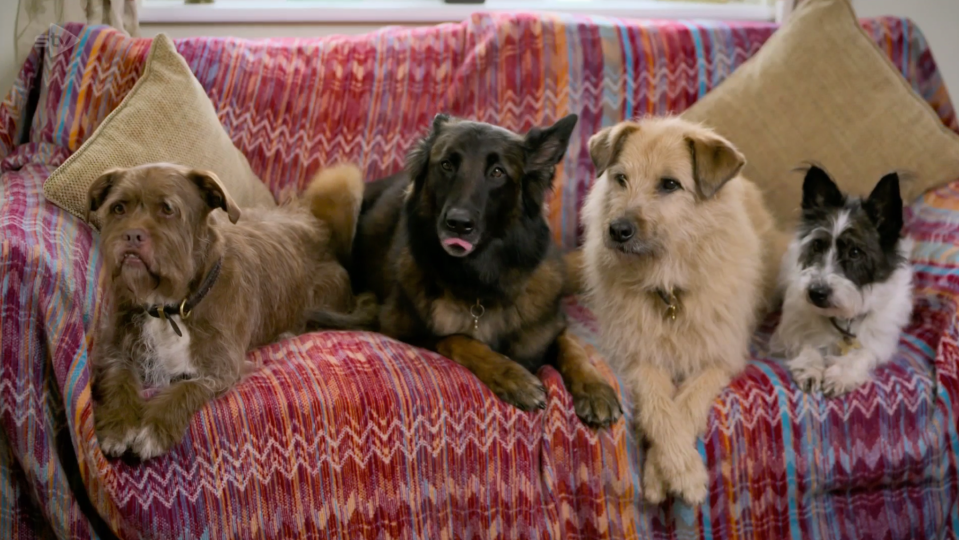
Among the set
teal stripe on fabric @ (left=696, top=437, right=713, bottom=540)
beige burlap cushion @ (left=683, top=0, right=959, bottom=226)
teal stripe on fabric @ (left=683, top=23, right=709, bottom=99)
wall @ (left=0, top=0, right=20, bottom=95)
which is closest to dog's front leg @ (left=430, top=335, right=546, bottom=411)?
teal stripe on fabric @ (left=696, top=437, right=713, bottom=540)

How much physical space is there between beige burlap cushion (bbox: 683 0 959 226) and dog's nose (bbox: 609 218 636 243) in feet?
2.98

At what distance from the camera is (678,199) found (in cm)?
213

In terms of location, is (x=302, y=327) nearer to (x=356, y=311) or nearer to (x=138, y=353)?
(x=356, y=311)

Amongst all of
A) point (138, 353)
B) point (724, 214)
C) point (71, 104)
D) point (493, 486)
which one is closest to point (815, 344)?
point (724, 214)

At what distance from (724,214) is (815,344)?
475mm

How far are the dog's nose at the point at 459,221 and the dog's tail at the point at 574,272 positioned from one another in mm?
712

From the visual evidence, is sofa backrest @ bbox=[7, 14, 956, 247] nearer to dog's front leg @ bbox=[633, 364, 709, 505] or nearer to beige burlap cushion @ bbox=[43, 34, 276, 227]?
beige burlap cushion @ bbox=[43, 34, 276, 227]

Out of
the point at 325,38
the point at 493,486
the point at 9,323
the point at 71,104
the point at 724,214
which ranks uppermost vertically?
the point at 325,38

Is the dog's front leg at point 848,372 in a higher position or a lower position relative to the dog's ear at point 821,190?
lower

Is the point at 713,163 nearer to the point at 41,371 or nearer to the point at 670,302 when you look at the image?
the point at 670,302

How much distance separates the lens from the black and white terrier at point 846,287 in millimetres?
2148

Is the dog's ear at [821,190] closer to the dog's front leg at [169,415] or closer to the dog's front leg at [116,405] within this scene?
the dog's front leg at [169,415]

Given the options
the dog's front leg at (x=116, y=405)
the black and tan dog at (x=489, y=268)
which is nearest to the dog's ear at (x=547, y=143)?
the black and tan dog at (x=489, y=268)

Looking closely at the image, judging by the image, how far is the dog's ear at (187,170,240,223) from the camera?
1919 millimetres
